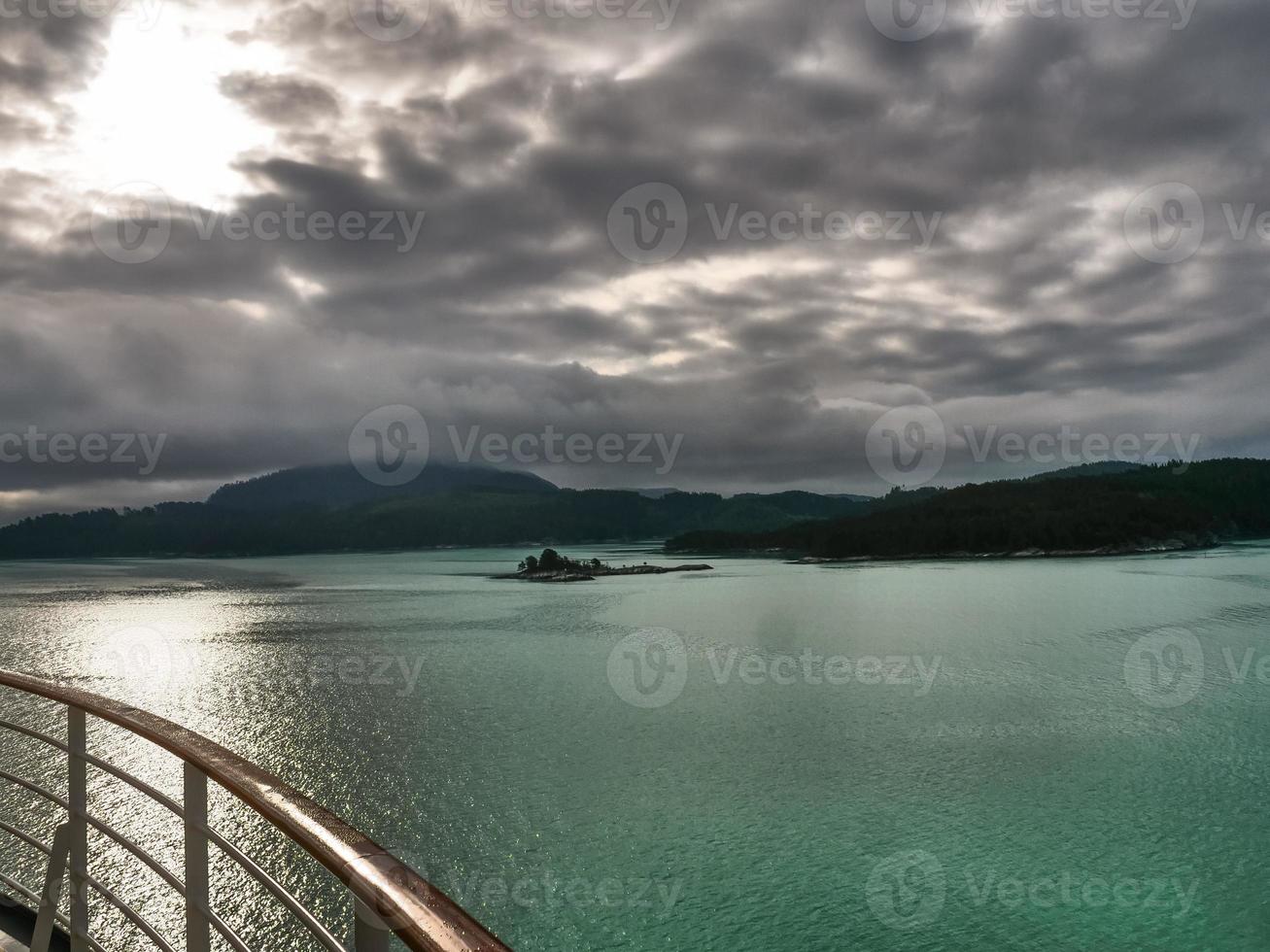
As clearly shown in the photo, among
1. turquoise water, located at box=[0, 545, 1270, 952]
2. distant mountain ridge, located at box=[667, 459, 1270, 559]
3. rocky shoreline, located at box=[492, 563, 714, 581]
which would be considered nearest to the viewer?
turquoise water, located at box=[0, 545, 1270, 952]

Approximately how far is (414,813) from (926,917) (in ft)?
33.2

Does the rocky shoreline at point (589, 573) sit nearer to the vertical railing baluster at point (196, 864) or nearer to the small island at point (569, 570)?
the small island at point (569, 570)

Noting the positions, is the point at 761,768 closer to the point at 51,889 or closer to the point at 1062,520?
the point at 51,889

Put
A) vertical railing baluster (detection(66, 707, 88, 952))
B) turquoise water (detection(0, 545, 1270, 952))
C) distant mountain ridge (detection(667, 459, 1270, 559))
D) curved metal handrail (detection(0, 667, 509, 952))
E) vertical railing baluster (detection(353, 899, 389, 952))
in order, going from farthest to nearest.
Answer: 1. distant mountain ridge (detection(667, 459, 1270, 559))
2. turquoise water (detection(0, 545, 1270, 952))
3. vertical railing baluster (detection(66, 707, 88, 952))
4. vertical railing baluster (detection(353, 899, 389, 952))
5. curved metal handrail (detection(0, 667, 509, 952))

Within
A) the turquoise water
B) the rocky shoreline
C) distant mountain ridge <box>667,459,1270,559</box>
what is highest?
distant mountain ridge <box>667,459,1270,559</box>

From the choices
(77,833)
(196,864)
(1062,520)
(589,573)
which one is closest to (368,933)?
(196,864)

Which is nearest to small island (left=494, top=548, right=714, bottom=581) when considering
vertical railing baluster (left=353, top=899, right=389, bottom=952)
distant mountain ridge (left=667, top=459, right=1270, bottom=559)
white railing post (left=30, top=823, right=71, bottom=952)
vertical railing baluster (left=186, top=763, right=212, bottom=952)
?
distant mountain ridge (left=667, top=459, right=1270, bottom=559)

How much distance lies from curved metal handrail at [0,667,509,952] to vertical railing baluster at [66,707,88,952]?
25.5 inches

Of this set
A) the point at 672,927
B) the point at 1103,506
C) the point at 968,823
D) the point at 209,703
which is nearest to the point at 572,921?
the point at 672,927

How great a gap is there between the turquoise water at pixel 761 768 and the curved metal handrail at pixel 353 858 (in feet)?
34.8

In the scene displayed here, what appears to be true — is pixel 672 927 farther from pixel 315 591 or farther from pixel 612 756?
pixel 315 591

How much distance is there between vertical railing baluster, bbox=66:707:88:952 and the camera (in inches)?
117

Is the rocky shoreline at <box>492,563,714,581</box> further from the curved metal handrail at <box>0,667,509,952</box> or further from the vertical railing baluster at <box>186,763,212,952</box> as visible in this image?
the curved metal handrail at <box>0,667,509,952</box>

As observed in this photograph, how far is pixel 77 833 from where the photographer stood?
318cm
